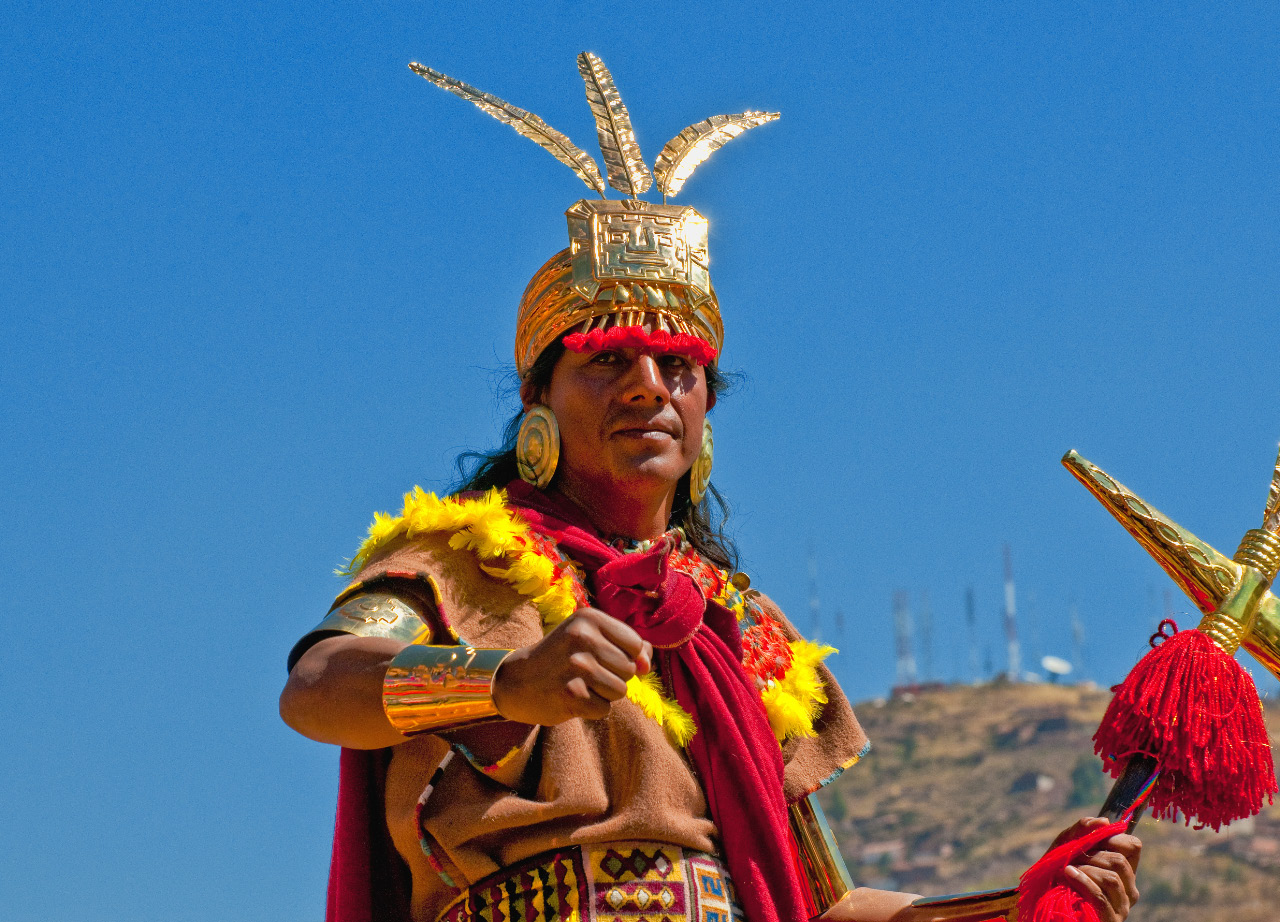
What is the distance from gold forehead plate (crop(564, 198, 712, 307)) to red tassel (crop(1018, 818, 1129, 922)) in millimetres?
1671

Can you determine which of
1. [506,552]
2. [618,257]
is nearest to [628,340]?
[618,257]

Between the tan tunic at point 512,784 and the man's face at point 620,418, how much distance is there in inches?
18.3

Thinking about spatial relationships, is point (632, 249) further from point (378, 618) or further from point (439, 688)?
point (439, 688)

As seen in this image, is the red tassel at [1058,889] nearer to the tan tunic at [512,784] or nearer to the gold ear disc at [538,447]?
the tan tunic at [512,784]

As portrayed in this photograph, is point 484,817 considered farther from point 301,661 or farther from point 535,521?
point 535,521

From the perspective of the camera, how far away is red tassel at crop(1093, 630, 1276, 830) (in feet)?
14.5

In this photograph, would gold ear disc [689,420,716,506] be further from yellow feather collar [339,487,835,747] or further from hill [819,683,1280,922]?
hill [819,683,1280,922]

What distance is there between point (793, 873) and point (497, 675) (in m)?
1.23

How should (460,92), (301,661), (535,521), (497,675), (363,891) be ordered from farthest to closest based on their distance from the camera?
(460,92) → (535,521) → (363,891) → (301,661) → (497,675)

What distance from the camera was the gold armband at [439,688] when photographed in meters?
3.48

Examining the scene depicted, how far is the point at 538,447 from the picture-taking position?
15.4 ft

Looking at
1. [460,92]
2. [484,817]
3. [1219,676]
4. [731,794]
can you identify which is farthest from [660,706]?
[460,92]

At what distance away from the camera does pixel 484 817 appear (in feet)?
13.0

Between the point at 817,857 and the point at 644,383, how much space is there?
1346 millimetres
